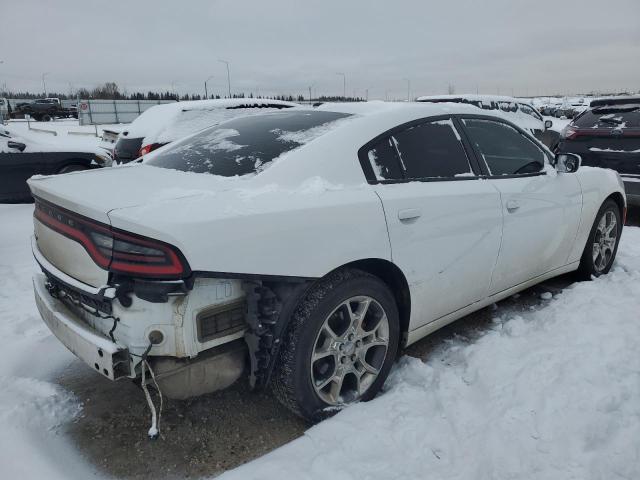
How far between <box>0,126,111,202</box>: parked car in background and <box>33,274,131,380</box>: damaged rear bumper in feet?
19.3

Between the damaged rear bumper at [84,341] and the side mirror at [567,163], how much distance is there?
11.0 feet

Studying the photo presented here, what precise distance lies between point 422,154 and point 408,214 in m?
0.47

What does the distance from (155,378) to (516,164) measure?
114 inches

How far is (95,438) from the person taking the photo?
249cm

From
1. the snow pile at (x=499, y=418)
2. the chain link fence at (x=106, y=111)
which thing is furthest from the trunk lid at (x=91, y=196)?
the chain link fence at (x=106, y=111)

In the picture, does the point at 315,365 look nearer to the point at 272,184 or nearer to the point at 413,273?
the point at 413,273

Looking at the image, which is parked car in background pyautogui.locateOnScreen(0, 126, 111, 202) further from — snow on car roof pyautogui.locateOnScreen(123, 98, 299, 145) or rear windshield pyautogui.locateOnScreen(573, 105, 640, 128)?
rear windshield pyautogui.locateOnScreen(573, 105, 640, 128)

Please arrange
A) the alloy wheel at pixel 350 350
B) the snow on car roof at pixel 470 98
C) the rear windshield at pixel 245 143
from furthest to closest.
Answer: the snow on car roof at pixel 470 98, the rear windshield at pixel 245 143, the alloy wheel at pixel 350 350

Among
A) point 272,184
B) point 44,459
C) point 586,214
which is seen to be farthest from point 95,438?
point 586,214

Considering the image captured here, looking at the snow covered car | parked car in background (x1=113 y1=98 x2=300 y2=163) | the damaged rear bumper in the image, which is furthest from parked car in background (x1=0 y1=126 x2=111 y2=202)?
the damaged rear bumper

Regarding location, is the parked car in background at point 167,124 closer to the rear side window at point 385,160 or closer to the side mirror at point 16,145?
the side mirror at point 16,145

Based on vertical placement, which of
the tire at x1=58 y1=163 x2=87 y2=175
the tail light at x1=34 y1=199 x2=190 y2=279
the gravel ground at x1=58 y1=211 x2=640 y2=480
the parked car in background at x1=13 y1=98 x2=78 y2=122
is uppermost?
the parked car in background at x1=13 y1=98 x2=78 y2=122

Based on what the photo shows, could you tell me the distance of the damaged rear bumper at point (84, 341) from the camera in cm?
203

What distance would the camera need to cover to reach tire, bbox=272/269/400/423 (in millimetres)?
2334
